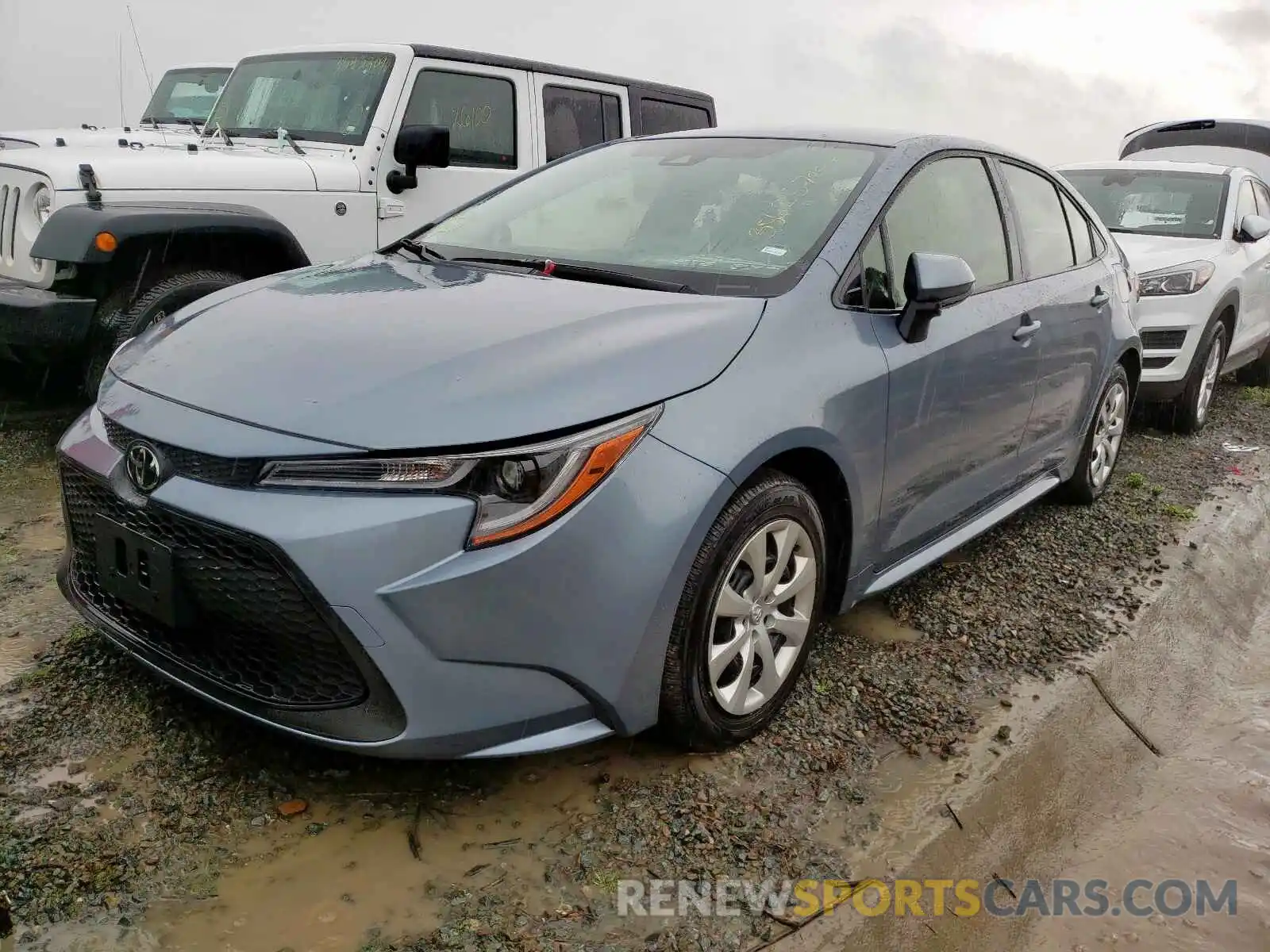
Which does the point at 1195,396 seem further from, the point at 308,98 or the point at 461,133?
the point at 308,98

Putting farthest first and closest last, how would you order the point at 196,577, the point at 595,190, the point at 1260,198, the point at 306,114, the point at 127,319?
the point at 1260,198 < the point at 306,114 < the point at 127,319 < the point at 595,190 < the point at 196,577

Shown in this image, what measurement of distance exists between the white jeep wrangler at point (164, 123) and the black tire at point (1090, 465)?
4496 millimetres

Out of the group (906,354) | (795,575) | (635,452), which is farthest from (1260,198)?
(635,452)

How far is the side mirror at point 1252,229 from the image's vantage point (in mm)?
6688

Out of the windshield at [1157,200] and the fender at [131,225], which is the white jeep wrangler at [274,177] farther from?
the windshield at [1157,200]

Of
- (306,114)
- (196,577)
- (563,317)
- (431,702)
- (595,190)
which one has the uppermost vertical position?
(306,114)

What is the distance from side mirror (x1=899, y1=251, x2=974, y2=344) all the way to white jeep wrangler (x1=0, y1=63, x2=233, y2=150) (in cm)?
386

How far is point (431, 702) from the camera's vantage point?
2.10m

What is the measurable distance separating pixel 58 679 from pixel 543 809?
4.50 feet

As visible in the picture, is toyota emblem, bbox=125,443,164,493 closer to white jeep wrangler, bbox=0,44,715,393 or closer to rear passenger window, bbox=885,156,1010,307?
rear passenger window, bbox=885,156,1010,307

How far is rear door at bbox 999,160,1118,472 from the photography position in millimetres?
3822

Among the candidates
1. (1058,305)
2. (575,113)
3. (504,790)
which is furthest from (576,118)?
(504,790)

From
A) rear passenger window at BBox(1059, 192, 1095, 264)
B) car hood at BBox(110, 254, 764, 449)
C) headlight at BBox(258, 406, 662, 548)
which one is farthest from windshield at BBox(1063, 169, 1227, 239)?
headlight at BBox(258, 406, 662, 548)

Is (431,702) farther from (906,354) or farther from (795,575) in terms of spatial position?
(906,354)
